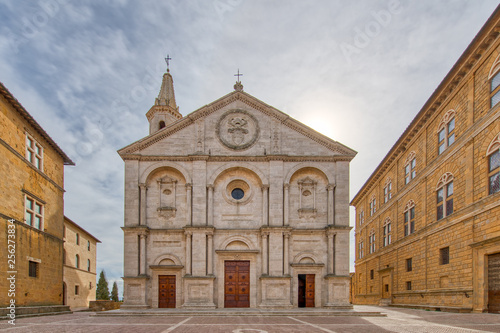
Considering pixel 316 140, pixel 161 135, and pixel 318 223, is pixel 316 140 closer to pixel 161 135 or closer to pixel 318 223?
pixel 318 223

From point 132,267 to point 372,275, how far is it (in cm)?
2899

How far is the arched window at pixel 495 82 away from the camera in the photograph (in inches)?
840

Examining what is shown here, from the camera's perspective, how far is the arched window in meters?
21.3

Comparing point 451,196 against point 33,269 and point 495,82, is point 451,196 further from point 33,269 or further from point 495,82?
point 33,269

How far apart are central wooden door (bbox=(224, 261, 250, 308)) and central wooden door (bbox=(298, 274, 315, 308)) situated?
3791mm

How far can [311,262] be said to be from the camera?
2981cm

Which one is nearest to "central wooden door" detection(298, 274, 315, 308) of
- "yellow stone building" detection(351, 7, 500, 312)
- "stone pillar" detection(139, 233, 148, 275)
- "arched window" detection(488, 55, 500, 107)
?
"yellow stone building" detection(351, 7, 500, 312)

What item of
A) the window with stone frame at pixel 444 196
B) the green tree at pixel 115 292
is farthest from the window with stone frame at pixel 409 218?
the green tree at pixel 115 292

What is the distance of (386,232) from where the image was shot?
137 ft

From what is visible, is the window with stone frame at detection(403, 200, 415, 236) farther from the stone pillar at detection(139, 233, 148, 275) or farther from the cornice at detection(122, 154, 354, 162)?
the stone pillar at detection(139, 233, 148, 275)

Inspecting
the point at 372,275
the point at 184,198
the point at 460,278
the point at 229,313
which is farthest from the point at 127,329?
the point at 372,275

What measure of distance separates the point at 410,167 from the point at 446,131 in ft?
25.6

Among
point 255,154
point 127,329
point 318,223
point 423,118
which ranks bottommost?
point 127,329

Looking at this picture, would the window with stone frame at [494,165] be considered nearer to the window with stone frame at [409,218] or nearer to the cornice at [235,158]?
the cornice at [235,158]
